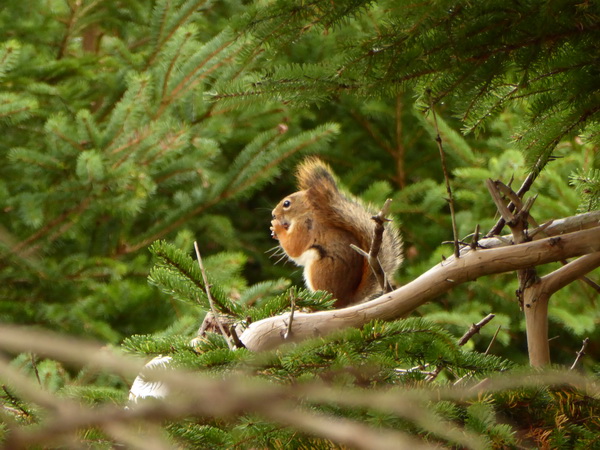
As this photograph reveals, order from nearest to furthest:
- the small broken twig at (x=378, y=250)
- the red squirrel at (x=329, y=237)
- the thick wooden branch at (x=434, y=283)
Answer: the thick wooden branch at (x=434, y=283) → the small broken twig at (x=378, y=250) → the red squirrel at (x=329, y=237)

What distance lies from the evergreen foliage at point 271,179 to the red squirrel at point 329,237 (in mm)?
350

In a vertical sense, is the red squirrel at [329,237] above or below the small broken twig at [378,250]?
below

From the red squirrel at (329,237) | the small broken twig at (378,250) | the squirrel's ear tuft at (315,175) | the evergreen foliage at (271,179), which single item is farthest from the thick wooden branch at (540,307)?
the squirrel's ear tuft at (315,175)

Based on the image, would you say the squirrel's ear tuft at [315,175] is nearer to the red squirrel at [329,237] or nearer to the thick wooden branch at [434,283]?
the red squirrel at [329,237]

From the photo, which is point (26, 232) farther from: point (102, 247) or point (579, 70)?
point (579, 70)

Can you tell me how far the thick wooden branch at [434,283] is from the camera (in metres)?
1.26

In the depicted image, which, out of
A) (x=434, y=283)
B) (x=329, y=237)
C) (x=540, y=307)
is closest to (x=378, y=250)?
(x=434, y=283)

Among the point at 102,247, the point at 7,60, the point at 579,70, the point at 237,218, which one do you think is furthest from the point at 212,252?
the point at 579,70

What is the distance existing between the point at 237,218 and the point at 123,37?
1338mm

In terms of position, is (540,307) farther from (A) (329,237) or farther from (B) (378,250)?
(A) (329,237)

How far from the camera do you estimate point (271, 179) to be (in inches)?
141

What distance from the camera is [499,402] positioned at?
113 centimetres

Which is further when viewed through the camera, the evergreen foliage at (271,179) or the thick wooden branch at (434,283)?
the thick wooden branch at (434,283)

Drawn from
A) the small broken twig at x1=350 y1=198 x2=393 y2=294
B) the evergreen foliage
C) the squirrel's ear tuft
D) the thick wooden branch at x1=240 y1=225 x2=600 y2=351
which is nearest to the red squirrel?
the squirrel's ear tuft
